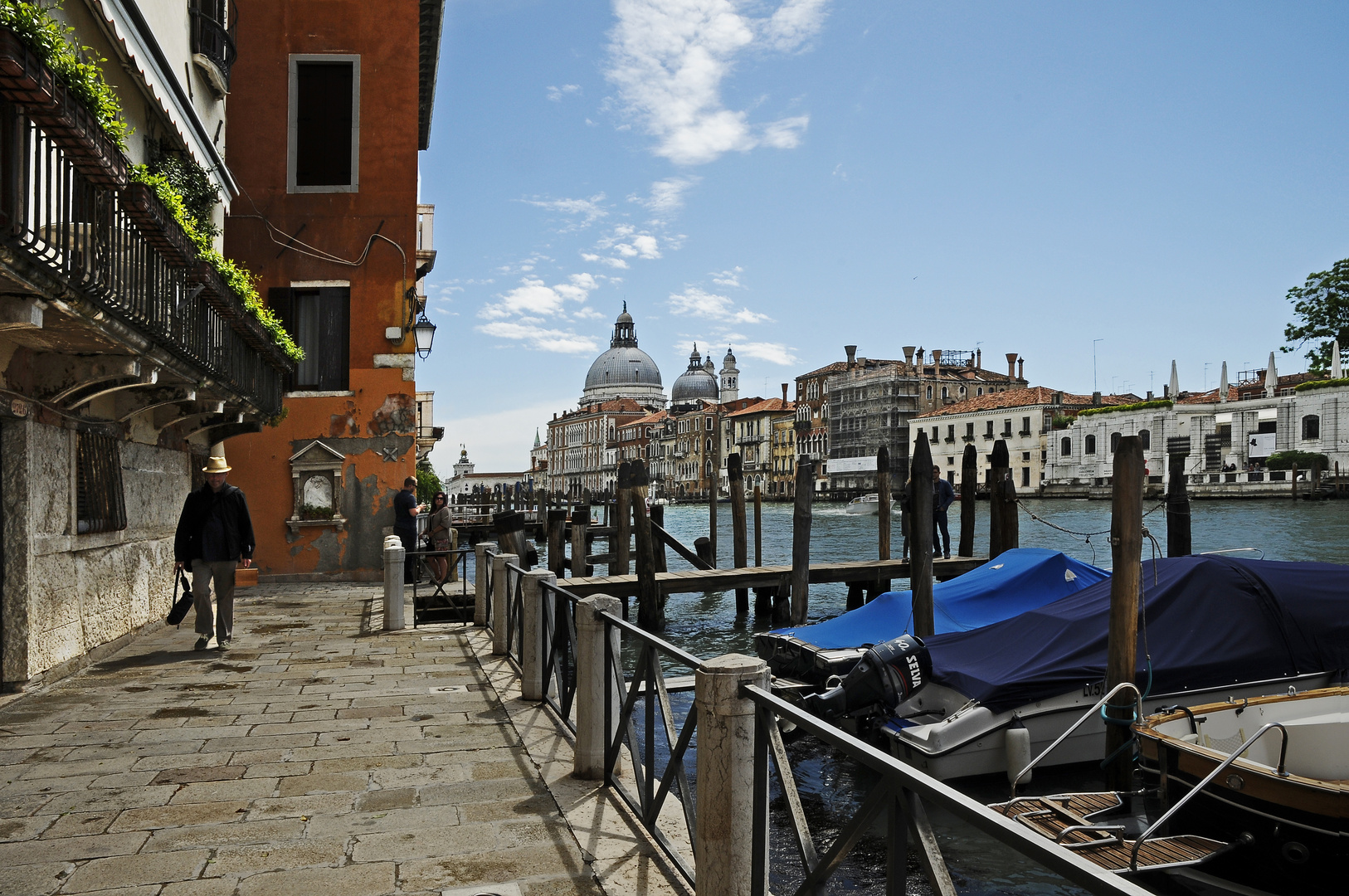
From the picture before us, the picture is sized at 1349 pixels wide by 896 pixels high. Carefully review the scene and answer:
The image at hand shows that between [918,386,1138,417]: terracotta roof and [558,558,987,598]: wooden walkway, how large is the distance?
2397 inches

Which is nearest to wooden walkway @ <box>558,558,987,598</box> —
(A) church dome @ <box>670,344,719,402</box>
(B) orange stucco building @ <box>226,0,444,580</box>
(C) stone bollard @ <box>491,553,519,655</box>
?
(B) orange stucco building @ <box>226,0,444,580</box>

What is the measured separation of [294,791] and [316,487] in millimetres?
10868

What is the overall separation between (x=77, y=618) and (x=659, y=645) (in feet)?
18.8

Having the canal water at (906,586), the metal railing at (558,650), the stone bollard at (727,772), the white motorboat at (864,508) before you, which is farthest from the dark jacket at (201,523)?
the white motorboat at (864,508)

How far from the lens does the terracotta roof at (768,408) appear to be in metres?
103

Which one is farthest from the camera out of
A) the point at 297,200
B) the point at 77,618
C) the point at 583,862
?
the point at 297,200

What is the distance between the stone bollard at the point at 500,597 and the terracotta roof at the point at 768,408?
9460 centimetres

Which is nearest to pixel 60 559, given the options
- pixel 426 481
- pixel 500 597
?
pixel 500 597

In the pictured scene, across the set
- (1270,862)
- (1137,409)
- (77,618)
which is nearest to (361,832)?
(77,618)

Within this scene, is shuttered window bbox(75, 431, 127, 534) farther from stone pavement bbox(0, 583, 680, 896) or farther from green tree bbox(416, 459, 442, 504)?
green tree bbox(416, 459, 442, 504)

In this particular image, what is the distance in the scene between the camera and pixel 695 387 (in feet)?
459

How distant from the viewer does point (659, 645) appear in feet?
13.5

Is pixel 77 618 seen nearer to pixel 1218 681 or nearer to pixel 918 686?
pixel 918 686

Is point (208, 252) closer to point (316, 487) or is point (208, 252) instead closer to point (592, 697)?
point (316, 487)
